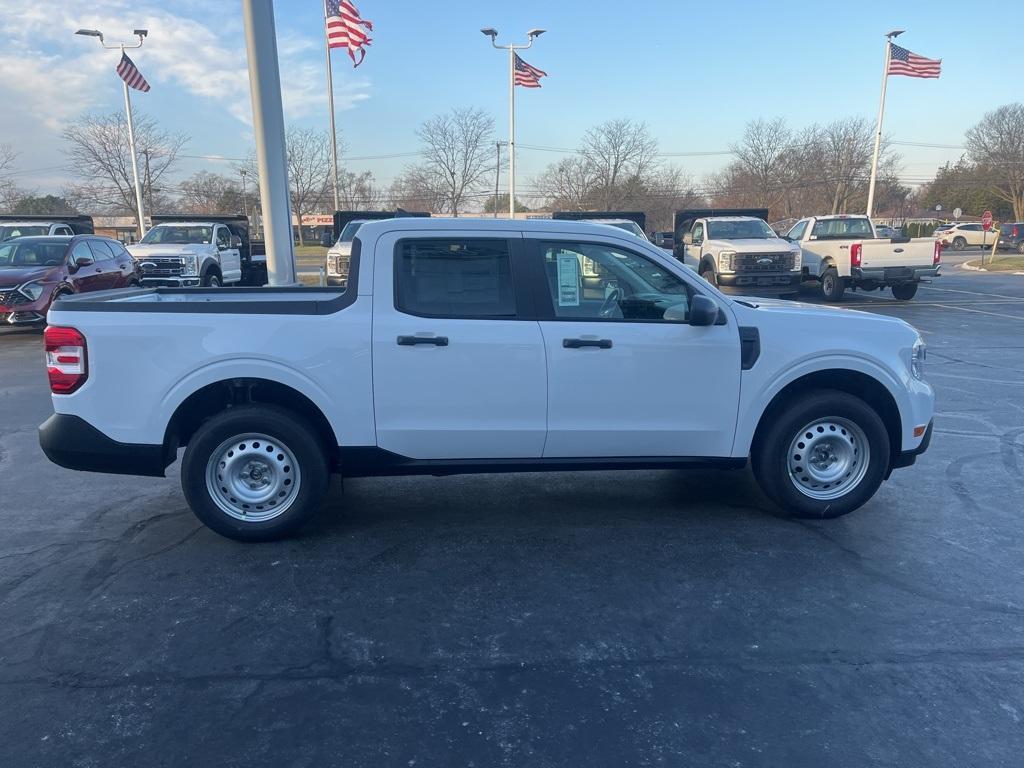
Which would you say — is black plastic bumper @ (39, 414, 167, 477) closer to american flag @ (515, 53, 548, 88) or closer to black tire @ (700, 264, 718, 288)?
black tire @ (700, 264, 718, 288)

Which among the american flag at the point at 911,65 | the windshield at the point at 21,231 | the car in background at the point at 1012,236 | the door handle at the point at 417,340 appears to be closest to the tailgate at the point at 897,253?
the american flag at the point at 911,65

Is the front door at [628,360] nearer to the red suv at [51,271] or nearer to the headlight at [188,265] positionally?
the red suv at [51,271]

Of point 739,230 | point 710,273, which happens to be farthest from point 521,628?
point 739,230

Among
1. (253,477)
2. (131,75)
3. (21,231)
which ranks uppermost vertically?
(131,75)

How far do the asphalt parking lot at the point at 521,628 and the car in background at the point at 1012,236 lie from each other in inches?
1925

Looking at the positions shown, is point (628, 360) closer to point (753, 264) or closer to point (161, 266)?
point (753, 264)

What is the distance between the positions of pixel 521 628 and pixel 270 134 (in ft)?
27.9

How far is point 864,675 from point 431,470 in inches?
103

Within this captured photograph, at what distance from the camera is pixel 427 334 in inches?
179

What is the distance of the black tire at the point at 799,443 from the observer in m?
4.90

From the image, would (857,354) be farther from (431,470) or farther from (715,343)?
(431,470)

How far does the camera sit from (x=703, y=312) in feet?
15.1

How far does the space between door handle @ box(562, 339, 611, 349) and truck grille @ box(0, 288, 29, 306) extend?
12.0 meters

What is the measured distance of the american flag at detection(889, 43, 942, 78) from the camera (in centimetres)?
2730
